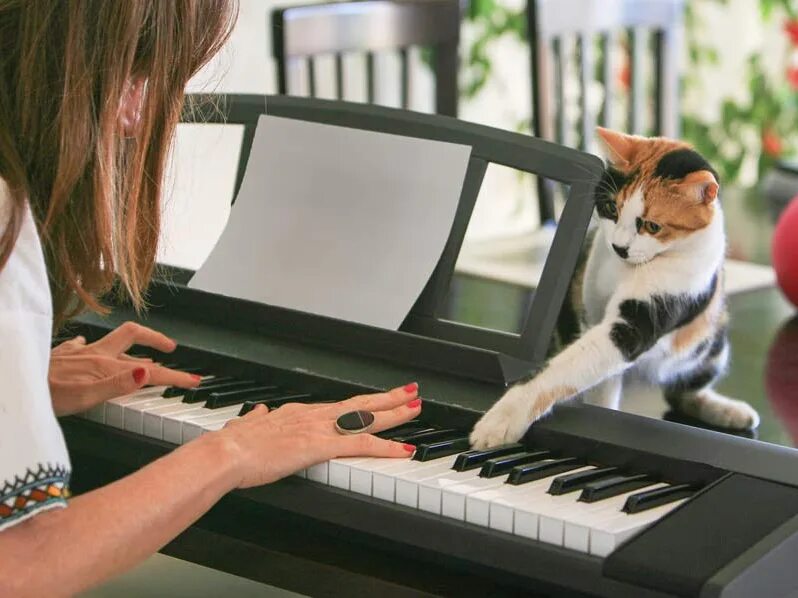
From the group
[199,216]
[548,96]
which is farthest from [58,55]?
[199,216]

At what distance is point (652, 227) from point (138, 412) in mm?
552

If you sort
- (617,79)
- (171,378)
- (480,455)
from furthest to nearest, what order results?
(617,79) → (171,378) → (480,455)

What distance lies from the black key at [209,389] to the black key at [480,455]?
1.04ft

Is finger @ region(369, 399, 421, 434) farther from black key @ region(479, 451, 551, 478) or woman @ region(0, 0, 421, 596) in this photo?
black key @ region(479, 451, 551, 478)

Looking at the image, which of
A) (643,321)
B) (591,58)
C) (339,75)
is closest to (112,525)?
Result: (643,321)

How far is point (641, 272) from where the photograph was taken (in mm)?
1321

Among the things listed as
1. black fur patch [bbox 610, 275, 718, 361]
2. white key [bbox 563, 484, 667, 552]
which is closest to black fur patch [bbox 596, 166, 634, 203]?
black fur patch [bbox 610, 275, 718, 361]

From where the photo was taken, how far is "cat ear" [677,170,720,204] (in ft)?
4.21

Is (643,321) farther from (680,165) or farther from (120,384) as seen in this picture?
(120,384)

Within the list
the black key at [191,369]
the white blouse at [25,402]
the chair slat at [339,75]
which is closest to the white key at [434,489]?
the white blouse at [25,402]

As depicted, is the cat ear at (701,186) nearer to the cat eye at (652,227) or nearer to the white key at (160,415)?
the cat eye at (652,227)

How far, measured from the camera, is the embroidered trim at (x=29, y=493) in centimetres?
105

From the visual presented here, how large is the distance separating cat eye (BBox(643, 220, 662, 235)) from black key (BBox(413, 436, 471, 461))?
264 millimetres

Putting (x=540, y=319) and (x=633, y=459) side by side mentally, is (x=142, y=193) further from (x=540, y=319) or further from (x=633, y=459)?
(x=633, y=459)
